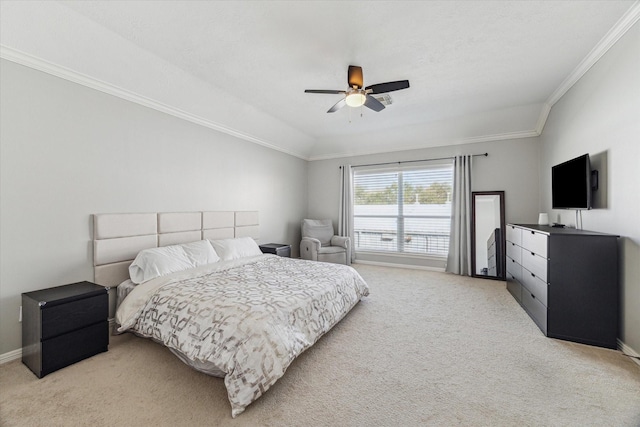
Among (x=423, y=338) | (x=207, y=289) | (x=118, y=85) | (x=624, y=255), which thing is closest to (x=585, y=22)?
(x=624, y=255)

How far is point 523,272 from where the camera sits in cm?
330

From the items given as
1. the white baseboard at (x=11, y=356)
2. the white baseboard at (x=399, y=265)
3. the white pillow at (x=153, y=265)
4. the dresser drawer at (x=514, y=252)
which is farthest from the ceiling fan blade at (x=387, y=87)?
the white baseboard at (x=11, y=356)

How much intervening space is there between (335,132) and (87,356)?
5.09 meters

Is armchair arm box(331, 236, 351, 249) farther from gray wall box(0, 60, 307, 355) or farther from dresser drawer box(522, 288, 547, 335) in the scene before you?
dresser drawer box(522, 288, 547, 335)

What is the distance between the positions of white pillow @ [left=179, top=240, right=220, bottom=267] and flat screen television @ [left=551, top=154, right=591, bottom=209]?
14.3ft

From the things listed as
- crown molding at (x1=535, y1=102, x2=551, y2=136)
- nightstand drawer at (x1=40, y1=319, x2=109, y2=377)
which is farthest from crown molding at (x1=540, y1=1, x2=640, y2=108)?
nightstand drawer at (x1=40, y1=319, x2=109, y2=377)

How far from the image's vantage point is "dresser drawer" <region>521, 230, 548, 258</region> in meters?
2.70

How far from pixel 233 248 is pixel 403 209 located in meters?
3.72

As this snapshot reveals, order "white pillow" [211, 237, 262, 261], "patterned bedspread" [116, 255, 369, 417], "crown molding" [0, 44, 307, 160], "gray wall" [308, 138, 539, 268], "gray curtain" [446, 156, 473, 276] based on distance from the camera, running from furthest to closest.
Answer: "gray curtain" [446, 156, 473, 276], "gray wall" [308, 138, 539, 268], "white pillow" [211, 237, 262, 261], "crown molding" [0, 44, 307, 160], "patterned bedspread" [116, 255, 369, 417]

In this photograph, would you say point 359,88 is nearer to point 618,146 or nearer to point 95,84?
point 618,146

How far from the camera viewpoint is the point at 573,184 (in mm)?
3021

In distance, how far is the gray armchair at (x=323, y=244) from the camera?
5324 mm

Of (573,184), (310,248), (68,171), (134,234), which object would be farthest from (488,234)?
(68,171)

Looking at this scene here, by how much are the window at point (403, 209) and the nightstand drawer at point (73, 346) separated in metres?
4.81
